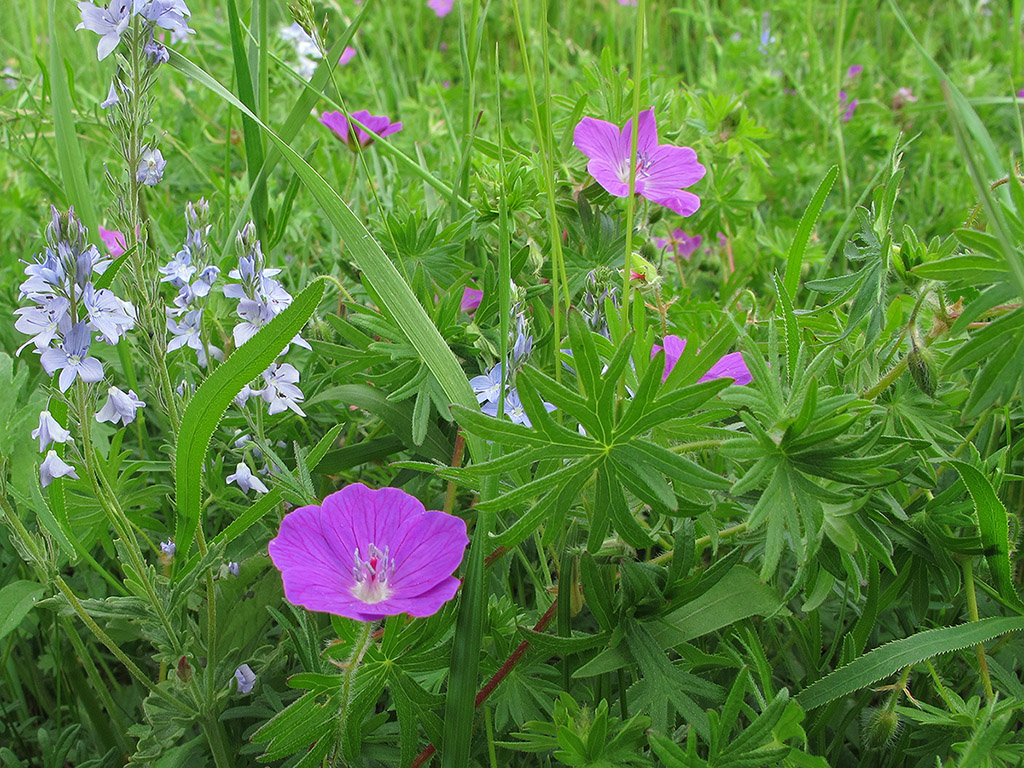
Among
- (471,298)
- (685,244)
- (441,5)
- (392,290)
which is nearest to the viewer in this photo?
(392,290)

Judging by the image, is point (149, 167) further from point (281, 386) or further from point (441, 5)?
point (441, 5)


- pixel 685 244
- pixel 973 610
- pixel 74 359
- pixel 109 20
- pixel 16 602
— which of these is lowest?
pixel 685 244

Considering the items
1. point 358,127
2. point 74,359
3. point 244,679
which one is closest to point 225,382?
point 74,359

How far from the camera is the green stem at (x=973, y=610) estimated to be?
3.25ft

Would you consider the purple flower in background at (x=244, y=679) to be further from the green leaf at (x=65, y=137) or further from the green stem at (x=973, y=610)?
the green stem at (x=973, y=610)

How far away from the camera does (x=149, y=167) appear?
1126 mm

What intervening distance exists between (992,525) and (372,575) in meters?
0.70

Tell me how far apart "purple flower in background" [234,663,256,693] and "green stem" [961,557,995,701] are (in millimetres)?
886

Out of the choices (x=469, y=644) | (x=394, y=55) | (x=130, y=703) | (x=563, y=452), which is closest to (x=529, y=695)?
(x=469, y=644)

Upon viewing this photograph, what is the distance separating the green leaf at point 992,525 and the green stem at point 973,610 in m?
0.03

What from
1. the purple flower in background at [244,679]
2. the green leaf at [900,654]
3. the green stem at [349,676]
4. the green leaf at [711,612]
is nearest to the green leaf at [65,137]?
the purple flower in background at [244,679]

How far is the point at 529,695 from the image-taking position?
41.1 inches

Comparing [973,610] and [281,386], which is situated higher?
[281,386]

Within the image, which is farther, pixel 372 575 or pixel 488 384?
pixel 488 384
